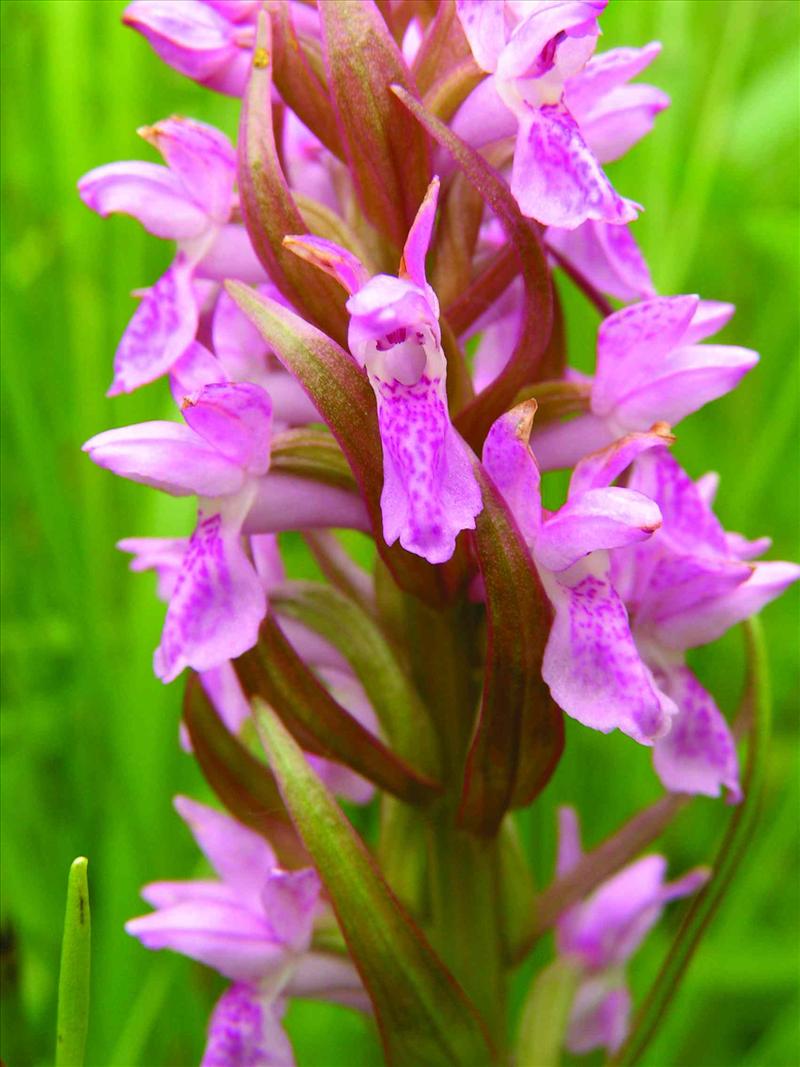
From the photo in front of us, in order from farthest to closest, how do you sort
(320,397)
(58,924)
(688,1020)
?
(688,1020), (58,924), (320,397)

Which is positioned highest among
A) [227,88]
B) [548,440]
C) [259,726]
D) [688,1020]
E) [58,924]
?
[227,88]

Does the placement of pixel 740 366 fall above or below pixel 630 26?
below

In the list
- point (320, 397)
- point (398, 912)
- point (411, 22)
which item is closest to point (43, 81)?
point (411, 22)

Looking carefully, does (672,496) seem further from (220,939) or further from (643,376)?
(220,939)

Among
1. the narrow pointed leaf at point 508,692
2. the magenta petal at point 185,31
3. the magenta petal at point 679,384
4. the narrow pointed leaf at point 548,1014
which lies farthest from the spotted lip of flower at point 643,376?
the narrow pointed leaf at point 548,1014

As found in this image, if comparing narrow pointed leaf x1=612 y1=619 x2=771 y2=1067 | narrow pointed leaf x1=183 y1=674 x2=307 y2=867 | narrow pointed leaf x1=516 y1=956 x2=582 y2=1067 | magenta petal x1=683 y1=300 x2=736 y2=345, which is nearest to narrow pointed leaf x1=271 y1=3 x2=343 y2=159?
magenta petal x1=683 y1=300 x2=736 y2=345

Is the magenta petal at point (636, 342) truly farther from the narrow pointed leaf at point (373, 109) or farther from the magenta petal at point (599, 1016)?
the magenta petal at point (599, 1016)

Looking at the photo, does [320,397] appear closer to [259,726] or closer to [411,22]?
[259,726]
